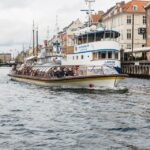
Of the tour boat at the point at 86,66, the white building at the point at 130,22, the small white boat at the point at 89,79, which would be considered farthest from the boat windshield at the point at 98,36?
the white building at the point at 130,22

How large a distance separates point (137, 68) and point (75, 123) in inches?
2188

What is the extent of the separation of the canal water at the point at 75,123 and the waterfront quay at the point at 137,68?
38873mm

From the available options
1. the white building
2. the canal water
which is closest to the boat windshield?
the canal water

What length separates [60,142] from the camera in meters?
17.7

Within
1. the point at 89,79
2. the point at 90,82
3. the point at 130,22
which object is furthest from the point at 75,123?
the point at 130,22

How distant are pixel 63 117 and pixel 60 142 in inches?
232

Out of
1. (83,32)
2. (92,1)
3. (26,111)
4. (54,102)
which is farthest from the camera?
(92,1)

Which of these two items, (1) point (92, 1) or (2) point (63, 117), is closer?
(2) point (63, 117)

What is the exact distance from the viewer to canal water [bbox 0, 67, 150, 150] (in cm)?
1741

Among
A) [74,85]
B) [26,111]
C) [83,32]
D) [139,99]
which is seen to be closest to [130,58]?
[83,32]

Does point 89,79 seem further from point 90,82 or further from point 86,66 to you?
point 86,66

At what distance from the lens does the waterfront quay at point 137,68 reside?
7169cm

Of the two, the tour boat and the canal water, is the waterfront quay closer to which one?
the tour boat

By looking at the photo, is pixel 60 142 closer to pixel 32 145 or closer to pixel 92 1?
pixel 32 145
